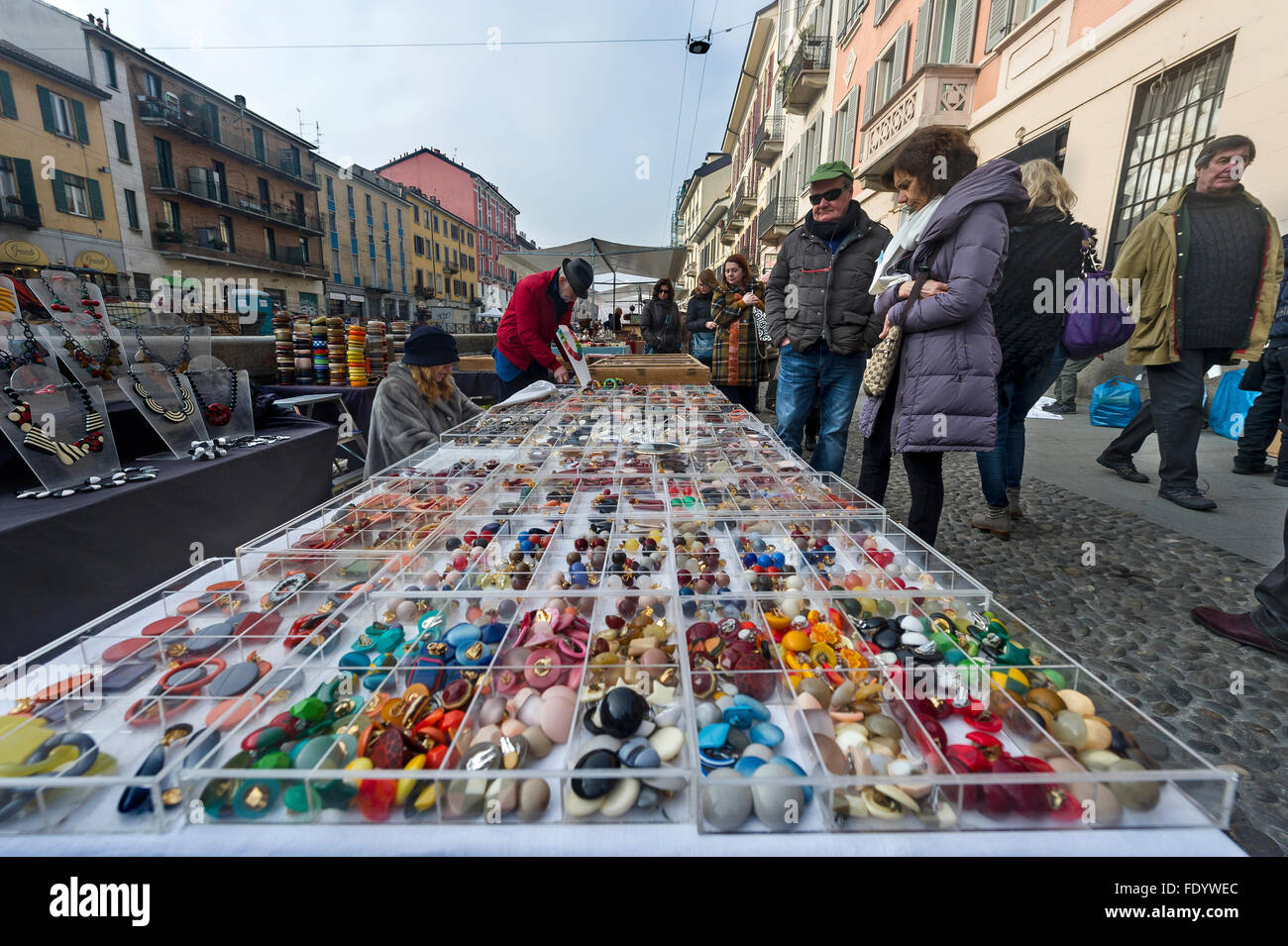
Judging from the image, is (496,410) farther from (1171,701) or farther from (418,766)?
(1171,701)

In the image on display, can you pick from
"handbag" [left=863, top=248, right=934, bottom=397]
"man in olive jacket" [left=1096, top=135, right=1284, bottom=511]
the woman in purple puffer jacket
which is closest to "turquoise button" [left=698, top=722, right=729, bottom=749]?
the woman in purple puffer jacket

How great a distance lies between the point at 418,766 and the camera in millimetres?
696

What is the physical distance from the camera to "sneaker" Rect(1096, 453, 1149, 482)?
12.1ft

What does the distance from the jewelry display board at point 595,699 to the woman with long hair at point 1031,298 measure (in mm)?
1863

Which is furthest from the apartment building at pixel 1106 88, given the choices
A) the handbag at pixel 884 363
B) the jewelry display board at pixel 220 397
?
the jewelry display board at pixel 220 397

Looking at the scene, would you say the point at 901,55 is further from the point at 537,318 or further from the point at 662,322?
the point at 537,318

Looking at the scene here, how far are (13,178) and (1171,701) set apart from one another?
24421mm

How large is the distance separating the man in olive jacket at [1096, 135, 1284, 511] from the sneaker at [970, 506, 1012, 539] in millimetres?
1086

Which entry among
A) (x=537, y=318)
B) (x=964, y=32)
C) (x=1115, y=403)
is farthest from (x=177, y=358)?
(x=964, y=32)

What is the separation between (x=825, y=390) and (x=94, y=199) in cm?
2408

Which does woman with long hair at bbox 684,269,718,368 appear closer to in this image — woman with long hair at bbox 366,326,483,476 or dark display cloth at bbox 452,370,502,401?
dark display cloth at bbox 452,370,502,401

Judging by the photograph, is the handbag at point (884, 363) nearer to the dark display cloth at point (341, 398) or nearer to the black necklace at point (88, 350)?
the black necklace at point (88, 350)

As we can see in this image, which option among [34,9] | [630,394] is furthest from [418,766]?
[34,9]
